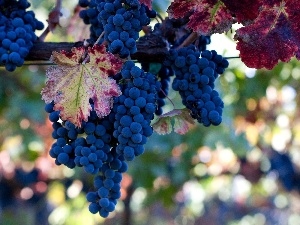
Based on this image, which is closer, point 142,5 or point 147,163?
point 142,5

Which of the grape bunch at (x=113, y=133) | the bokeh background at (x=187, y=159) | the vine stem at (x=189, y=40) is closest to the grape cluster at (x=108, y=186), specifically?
the grape bunch at (x=113, y=133)

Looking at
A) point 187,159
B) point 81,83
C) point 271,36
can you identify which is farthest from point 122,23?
point 187,159

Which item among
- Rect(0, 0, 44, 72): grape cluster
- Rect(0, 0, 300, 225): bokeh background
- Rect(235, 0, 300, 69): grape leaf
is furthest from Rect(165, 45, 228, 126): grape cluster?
Rect(0, 0, 300, 225): bokeh background

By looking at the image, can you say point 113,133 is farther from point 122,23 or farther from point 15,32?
point 15,32

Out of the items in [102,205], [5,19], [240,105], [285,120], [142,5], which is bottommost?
[285,120]

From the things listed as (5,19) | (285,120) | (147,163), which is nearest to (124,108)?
(5,19)

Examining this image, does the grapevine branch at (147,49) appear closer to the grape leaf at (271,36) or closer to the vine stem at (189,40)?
the vine stem at (189,40)

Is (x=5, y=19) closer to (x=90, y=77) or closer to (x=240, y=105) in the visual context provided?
(x=90, y=77)
